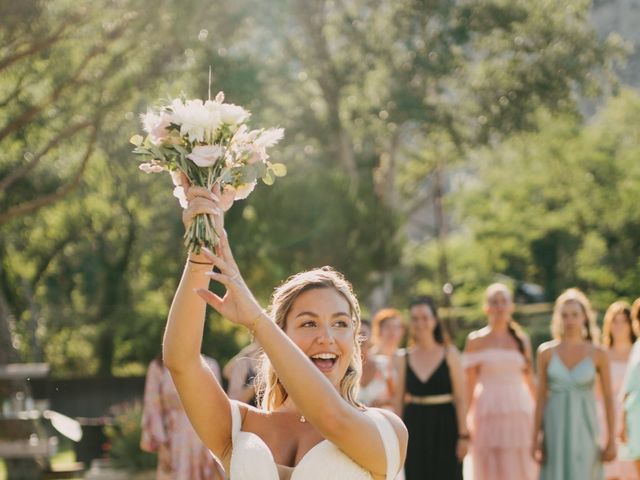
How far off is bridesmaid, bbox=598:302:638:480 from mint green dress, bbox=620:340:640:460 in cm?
264

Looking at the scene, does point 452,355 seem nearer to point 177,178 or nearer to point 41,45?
point 41,45

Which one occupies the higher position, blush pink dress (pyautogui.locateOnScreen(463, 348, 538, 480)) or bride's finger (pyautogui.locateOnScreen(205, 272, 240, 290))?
blush pink dress (pyautogui.locateOnScreen(463, 348, 538, 480))

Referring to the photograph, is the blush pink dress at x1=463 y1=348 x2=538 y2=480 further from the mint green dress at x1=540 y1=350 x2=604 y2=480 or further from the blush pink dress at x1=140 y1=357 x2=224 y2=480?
the blush pink dress at x1=140 y1=357 x2=224 y2=480

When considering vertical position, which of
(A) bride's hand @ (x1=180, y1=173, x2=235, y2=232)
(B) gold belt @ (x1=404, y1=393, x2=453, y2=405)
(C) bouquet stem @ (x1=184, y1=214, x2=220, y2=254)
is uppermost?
(B) gold belt @ (x1=404, y1=393, x2=453, y2=405)

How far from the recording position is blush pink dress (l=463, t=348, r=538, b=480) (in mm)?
14055

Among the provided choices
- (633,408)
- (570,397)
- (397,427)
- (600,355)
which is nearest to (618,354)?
(570,397)

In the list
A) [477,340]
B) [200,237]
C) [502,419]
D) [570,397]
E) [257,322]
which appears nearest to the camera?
[257,322]

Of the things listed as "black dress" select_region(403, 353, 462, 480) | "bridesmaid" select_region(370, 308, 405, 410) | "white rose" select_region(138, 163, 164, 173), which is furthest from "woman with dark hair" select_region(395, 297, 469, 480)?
"white rose" select_region(138, 163, 164, 173)

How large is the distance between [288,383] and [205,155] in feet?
2.61

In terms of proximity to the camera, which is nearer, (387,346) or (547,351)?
(547,351)

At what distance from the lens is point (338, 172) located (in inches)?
1457

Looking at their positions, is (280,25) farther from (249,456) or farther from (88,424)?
(249,456)

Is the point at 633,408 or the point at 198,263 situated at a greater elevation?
the point at 633,408

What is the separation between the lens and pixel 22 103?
2116 centimetres
